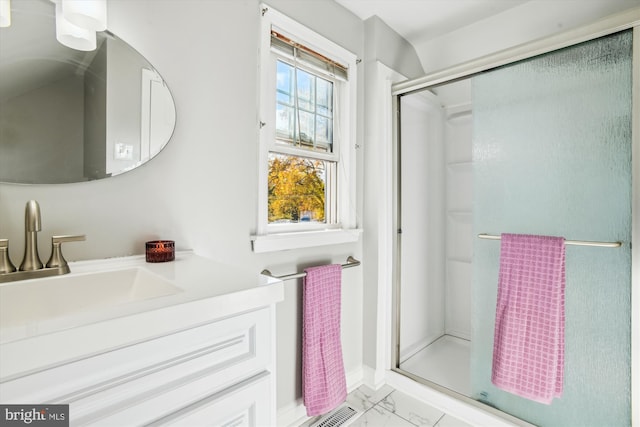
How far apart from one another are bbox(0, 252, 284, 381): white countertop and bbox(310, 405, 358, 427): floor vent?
122cm

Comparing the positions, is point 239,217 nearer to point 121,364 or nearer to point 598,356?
point 121,364

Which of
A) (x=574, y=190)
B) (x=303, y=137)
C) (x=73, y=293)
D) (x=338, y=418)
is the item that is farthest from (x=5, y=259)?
(x=574, y=190)

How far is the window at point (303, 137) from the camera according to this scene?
1523 millimetres

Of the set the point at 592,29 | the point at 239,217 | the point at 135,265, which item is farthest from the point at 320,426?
the point at 592,29

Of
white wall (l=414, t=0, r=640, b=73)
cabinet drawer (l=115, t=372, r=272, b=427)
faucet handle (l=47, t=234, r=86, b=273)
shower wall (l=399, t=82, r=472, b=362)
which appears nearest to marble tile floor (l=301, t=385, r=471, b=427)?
shower wall (l=399, t=82, r=472, b=362)

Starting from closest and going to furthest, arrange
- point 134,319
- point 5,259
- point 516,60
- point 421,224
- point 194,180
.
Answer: point 134,319
point 5,259
point 194,180
point 516,60
point 421,224

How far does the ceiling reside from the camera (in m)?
1.88

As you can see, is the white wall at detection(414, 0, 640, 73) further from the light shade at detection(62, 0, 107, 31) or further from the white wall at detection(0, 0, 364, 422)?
the light shade at detection(62, 0, 107, 31)

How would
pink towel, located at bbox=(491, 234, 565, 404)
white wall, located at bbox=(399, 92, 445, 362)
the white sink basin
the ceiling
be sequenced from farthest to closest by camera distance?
1. white wall, located at bbox=(399, 92, 445, 362)
2. the ceiling
3. pink towel, located at bbox=(491, 234, 565, 404)
4. the white sink basin

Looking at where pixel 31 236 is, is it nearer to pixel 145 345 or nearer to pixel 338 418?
pixel 145 345

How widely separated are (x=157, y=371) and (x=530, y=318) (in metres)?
1.57

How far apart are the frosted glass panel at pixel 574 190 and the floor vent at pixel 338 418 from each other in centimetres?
71

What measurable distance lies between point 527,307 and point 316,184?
4.06 feet

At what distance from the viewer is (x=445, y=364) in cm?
221
